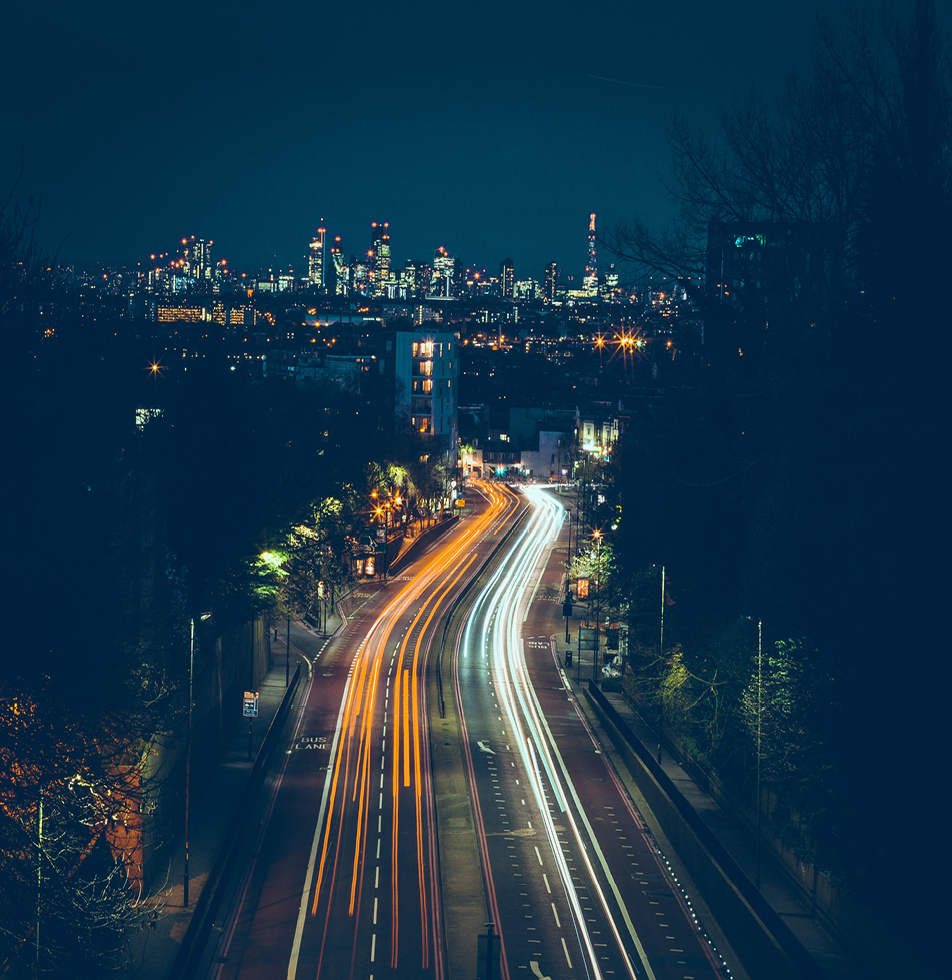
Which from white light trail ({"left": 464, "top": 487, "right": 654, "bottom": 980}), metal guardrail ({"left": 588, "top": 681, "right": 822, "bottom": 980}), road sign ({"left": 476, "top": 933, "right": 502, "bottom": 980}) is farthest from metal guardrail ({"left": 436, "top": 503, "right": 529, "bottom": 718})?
road sign ({"left": 476, "top": 933, "right": 502, "bottom": 980})

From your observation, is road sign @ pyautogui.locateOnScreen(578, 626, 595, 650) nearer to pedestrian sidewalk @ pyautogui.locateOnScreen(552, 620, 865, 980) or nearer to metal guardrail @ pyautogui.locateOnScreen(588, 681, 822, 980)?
pedestrian sidewalk @ pyautogui.locateOnScreen(552, 620, 865, 980)

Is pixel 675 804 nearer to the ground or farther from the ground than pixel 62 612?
nearer to the ground

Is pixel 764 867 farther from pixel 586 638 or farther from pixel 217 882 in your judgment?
pixel 586 638

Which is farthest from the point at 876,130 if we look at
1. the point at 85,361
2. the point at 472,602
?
the point at 472,602

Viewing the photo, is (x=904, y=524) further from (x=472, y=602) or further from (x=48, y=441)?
(x=472, y=602)

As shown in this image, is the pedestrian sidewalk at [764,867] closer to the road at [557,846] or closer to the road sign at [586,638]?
the road at [557,846]
